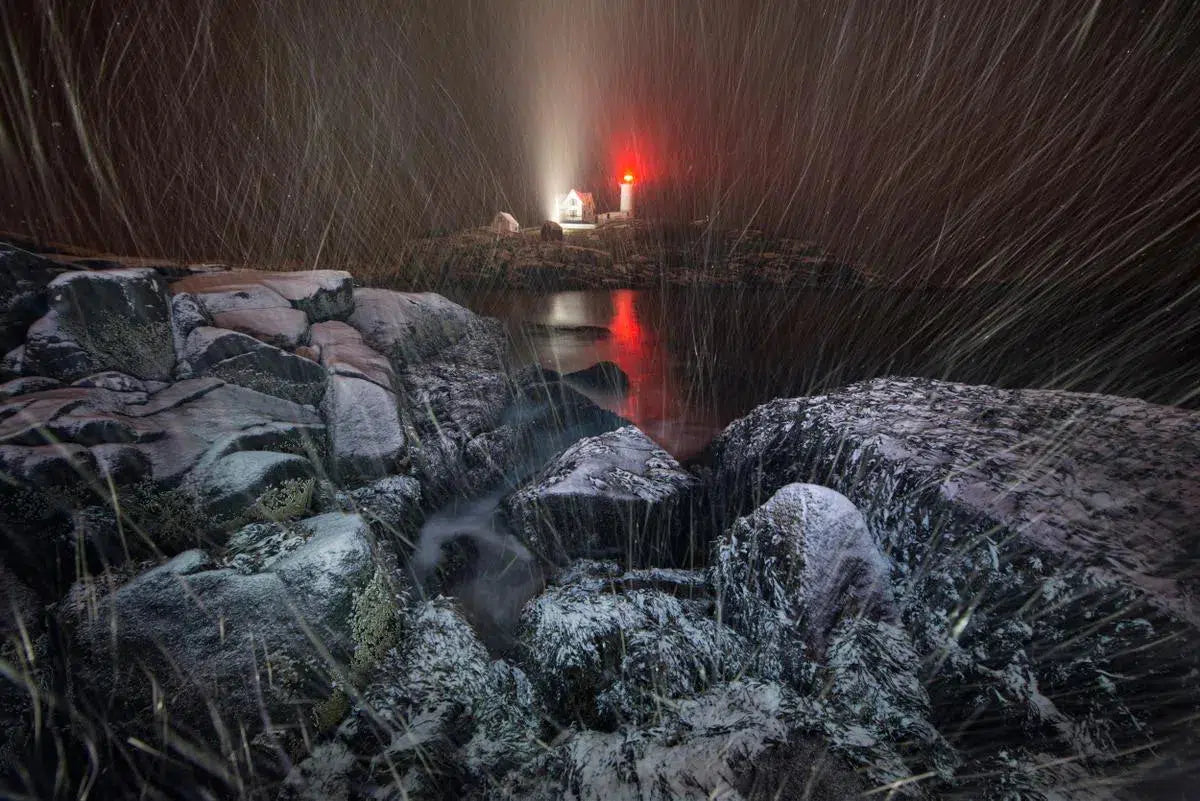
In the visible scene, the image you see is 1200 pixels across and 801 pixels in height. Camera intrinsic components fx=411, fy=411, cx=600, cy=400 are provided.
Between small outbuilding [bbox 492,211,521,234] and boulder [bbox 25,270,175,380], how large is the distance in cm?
3570

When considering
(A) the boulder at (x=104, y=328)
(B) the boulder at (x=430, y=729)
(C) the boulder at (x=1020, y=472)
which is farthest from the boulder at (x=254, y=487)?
(C) the boulder at (x=1020, y=472)

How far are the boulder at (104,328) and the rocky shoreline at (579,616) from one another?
0.03 m

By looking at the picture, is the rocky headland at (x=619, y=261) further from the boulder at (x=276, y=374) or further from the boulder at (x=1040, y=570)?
the boulder at (x=1040, y=570)

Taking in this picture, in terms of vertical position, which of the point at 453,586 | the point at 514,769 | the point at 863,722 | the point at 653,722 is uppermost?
the point at 863,722

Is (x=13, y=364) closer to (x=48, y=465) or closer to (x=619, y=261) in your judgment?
(x=48, y=465)

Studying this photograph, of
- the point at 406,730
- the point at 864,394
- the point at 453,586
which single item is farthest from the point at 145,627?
the point at 864,394

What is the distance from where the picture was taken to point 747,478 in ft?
20.1

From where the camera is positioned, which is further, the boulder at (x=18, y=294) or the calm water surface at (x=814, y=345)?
the calm water surface at (x=814, y=345)

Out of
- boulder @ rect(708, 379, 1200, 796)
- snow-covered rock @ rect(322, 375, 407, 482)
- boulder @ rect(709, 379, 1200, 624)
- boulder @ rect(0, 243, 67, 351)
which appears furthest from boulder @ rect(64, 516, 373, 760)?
boulder @ rect(709, 379, 1200, 624)

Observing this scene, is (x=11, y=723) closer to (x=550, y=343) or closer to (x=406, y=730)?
(x=406, y=730)

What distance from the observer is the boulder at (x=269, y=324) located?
612 cm

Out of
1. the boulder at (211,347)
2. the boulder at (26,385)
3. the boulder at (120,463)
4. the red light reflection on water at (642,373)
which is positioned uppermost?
the boulder at (211,347)

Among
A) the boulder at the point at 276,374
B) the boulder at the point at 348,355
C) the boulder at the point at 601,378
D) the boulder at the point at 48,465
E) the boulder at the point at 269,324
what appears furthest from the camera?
the boulder at the point at 601,378

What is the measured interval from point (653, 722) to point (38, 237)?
34.0ft
